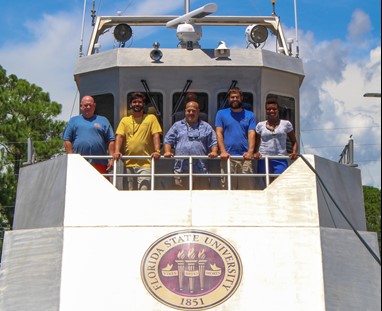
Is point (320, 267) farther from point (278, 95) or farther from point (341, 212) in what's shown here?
point (278, 95)

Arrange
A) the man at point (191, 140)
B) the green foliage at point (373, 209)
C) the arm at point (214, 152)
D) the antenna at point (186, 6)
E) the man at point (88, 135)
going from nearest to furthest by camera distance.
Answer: the arm at point (214, 152)
the man at point (191, 140)
the man at point (88, 135)
the antenna at point (186, 6)
the green foliage at point (373, 209)

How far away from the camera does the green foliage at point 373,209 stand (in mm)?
60912

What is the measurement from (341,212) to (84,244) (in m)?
3.56

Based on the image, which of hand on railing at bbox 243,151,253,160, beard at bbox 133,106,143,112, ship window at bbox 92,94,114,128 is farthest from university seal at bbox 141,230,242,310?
ship window at bbox 92,94,114,128

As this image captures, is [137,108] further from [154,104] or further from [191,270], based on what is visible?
[191,270]

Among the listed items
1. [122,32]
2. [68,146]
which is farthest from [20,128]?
[68,146]

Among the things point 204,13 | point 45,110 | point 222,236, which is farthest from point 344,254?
point 45,110

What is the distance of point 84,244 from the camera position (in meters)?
11.5

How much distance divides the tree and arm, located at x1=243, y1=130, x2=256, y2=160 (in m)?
20.3

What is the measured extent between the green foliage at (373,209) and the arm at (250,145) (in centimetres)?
4558

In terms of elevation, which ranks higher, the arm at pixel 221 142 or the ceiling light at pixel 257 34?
the ceiling light at pixel 257 34

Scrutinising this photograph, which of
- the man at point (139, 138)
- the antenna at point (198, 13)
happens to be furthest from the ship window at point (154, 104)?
the man at point (139, 138)

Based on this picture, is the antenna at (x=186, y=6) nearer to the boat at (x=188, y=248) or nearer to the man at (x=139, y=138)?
the man at (x=139, y=138)

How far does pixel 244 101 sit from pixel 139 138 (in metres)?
2.52
